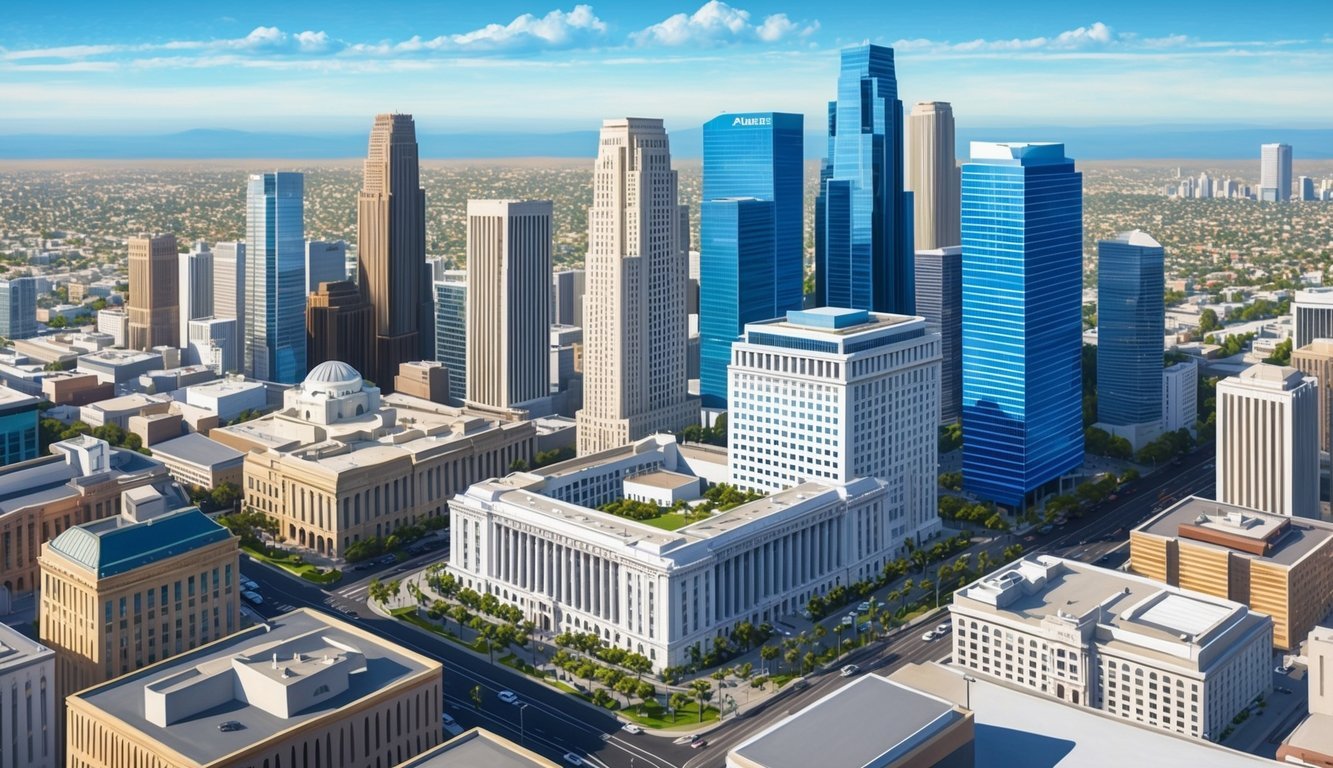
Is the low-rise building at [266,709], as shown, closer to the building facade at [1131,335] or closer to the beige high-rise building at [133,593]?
the beige high-rise building at [133,593]

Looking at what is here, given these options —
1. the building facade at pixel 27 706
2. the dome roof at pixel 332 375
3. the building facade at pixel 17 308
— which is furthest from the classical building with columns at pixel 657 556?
the building facade at pixel 17 308

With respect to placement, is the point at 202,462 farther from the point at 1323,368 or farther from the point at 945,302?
the point at 1323,368

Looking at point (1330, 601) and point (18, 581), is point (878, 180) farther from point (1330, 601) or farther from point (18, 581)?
point (18, 581)

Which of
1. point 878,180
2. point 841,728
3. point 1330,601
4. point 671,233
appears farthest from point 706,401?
point 841,728

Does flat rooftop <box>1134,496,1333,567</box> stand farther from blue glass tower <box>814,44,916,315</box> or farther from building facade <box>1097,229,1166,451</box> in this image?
blue glass tower <box>814,44,916,315</box>

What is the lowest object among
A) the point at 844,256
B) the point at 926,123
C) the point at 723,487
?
the point at 723,487

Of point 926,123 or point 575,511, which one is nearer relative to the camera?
point 575,511
